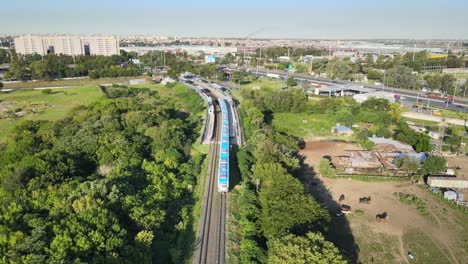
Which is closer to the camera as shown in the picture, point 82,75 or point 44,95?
point 44,95

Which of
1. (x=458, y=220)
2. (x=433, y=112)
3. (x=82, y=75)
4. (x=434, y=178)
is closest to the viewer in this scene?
(x=458, y=220)

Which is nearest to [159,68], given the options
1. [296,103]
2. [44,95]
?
[44,95]

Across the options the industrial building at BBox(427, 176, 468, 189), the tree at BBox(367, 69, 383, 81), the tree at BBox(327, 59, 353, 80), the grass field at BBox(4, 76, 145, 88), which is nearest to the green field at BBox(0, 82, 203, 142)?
the grass field at BBox(4, 76, 145, 88)

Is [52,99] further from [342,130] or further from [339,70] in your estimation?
[339,70]

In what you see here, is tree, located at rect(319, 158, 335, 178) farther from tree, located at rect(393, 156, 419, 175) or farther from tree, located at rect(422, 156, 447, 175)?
tree, located at rect(422, 156, 447, 175)

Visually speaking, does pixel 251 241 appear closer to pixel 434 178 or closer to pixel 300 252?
pixel 300 252

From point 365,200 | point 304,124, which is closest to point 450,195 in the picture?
point 365,200

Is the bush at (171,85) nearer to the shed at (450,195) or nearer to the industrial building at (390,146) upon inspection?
the industrial building at (390,146)
